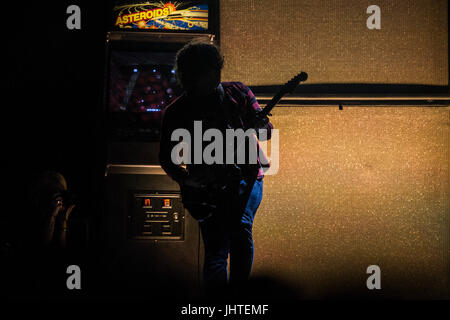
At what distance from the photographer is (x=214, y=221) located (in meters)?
1.52

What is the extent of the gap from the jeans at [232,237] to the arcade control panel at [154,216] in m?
0.32

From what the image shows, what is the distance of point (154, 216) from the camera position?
1.82 m

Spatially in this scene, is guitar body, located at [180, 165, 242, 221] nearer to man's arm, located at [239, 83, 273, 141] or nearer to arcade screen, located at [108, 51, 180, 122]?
man's arm, located at [239, 83, 273, 141]

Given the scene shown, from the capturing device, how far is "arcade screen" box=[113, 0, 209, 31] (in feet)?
6.00

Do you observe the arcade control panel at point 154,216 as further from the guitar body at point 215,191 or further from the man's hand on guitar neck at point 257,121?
the man's hand on guitar neck at point 257,121

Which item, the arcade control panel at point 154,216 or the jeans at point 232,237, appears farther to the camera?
the arcade control panel at point 154,216

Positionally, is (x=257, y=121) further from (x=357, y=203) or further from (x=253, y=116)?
(x=357, y=203)

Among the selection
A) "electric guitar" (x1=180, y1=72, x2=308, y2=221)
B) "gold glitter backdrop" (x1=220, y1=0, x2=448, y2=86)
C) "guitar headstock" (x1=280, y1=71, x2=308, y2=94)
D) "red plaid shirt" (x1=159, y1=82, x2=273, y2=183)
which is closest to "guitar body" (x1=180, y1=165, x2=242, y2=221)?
"electric guitar" (x1=180, y1=72, x2=308, y2=221)

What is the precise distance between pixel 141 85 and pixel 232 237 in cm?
96

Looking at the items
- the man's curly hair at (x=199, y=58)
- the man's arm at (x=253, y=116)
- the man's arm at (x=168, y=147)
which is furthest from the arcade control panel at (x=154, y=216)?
the man's curly hair at (x=199, y=58)

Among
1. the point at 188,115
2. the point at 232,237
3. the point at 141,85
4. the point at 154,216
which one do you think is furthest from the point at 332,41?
the point at 154,216

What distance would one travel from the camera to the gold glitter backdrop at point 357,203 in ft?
6.32

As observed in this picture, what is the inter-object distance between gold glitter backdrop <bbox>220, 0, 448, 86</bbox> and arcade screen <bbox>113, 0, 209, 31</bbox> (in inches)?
7.3
